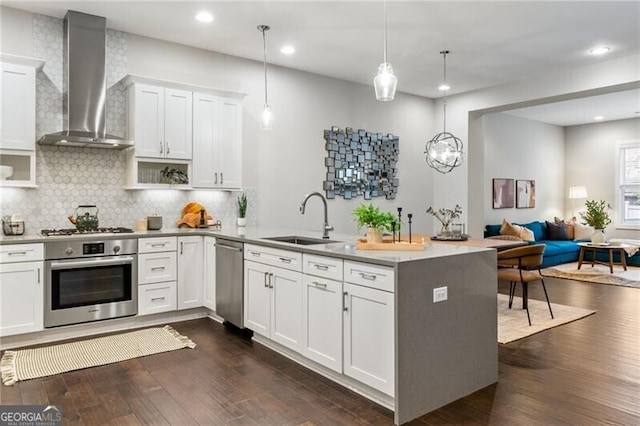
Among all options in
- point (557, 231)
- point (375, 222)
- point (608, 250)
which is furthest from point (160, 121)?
point (557, 231)

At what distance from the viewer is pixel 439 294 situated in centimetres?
273

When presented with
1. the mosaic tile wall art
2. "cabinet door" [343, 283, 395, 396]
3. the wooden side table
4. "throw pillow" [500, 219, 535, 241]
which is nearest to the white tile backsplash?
the mosaic tile wall art

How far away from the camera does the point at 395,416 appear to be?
8.32 feet

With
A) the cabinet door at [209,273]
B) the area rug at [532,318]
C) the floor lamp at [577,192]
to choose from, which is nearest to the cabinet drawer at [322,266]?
the cabinet door at [209,273]

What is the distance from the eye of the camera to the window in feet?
31.8

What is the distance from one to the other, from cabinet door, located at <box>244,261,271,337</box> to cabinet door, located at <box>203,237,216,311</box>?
2.41 ft

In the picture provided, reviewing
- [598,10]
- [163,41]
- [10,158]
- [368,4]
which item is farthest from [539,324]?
[10,158]

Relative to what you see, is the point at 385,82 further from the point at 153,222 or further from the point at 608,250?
the point at 608,250

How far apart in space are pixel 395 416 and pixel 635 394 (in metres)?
1.68

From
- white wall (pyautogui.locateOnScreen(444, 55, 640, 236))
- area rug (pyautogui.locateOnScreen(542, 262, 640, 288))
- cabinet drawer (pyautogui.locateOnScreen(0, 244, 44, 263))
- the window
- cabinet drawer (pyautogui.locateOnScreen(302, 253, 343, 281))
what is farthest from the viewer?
the window

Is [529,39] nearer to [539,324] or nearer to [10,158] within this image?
[539,324]

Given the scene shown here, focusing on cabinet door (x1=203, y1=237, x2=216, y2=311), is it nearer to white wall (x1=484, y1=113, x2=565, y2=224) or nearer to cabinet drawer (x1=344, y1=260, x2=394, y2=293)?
cabinet drawer (x1=344, y1=260, x2=394, y2=293)

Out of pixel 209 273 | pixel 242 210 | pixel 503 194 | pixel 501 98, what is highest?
pixel 501 98

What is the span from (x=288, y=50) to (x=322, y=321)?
11.8 feet
